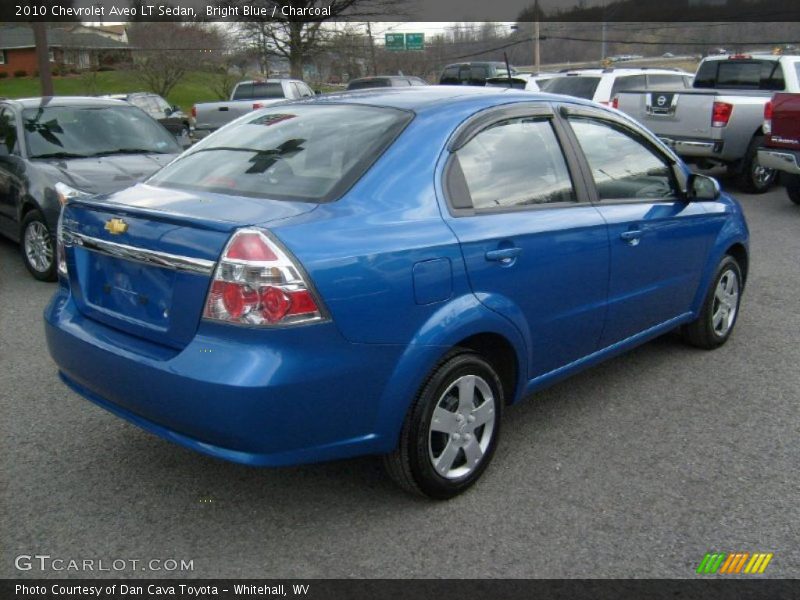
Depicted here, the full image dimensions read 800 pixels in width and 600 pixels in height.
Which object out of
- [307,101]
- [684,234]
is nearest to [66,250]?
[307,101]

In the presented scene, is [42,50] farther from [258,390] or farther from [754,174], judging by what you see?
[258,390]

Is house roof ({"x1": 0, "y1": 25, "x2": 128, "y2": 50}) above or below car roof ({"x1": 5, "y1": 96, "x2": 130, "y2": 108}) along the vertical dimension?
above

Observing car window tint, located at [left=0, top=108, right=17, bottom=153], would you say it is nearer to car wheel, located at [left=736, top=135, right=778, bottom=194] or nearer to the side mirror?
the side mirror

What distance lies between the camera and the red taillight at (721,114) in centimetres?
1123

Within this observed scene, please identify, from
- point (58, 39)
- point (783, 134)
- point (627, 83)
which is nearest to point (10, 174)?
point (783, 134)

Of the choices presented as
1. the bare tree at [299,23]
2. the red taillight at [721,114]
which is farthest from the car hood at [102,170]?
the bare tree at [299,23]

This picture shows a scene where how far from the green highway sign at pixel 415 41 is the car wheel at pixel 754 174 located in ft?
131

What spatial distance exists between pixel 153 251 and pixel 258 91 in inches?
724

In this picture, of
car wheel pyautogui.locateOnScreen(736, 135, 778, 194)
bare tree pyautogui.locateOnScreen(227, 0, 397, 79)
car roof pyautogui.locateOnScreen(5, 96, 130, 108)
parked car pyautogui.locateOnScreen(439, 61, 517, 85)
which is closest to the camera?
car roof pyautogui.locateOnScreen(5, 96, 130, 108)

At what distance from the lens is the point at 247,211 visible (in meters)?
3.03

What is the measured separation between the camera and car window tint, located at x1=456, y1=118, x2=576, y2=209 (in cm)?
354
